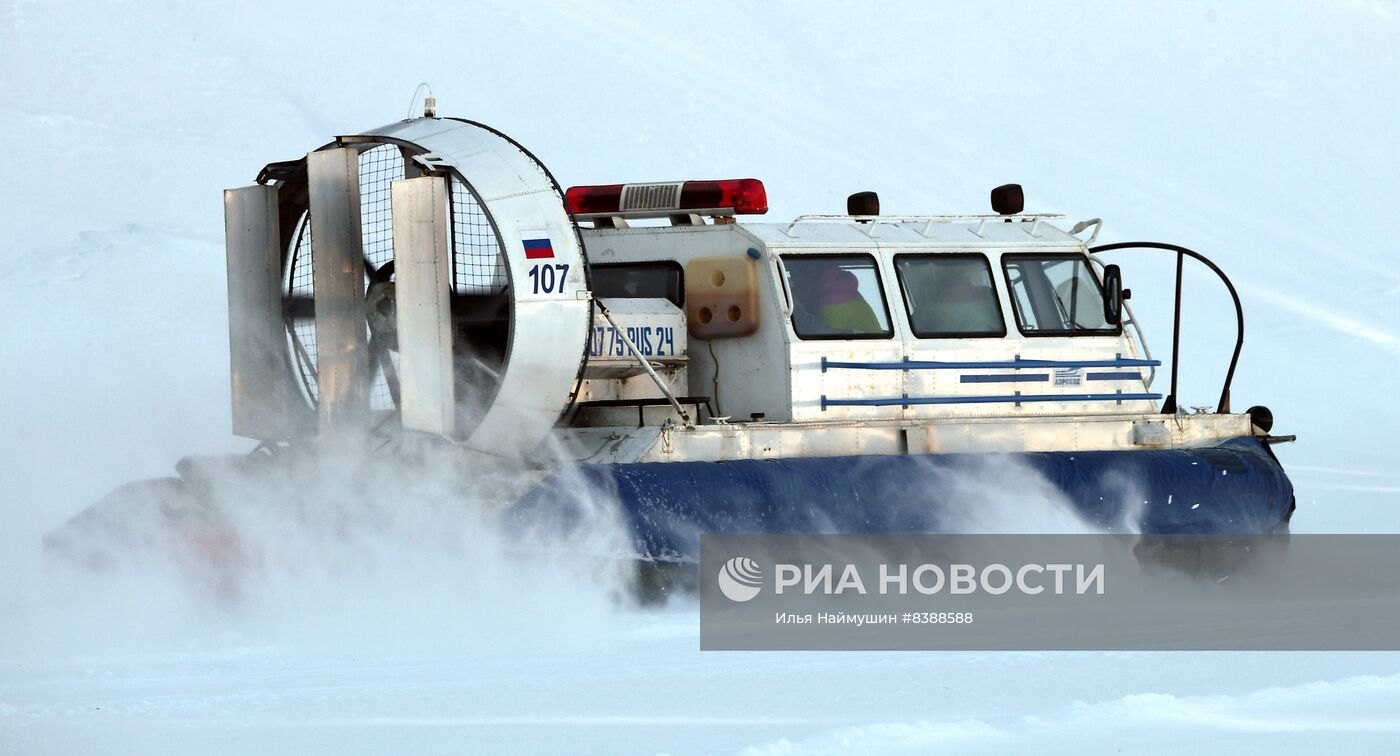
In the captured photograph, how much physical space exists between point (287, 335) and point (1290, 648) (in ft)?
15.0

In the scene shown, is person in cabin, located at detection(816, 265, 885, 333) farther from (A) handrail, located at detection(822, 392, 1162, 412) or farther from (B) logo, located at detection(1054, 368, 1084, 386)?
(B) logo, located at detection(1054, 368, 1084, 386)

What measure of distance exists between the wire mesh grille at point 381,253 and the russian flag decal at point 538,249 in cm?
12

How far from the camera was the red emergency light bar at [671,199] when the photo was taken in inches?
363

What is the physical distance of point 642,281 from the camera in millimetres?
9484

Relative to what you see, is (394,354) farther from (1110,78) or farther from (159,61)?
(1110,78)

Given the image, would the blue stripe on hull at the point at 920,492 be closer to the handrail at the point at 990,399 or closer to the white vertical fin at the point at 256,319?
the handrail at the point at 990,399

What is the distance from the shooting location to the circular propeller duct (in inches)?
320

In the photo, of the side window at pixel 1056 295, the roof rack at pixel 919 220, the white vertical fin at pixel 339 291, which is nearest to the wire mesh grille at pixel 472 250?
the white vertical fin at pixel 339 291

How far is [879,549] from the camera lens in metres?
8.68

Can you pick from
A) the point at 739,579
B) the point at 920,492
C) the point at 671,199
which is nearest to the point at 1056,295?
the point at 920,492

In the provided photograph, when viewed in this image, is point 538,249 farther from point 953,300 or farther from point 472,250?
point 953,300

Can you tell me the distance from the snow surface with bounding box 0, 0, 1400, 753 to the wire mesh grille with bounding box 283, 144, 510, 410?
0.95m

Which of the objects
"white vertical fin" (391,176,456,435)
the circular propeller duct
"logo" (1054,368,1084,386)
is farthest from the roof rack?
"white vertical fin" (391,176,456,435)

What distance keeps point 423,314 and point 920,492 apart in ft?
7.80
